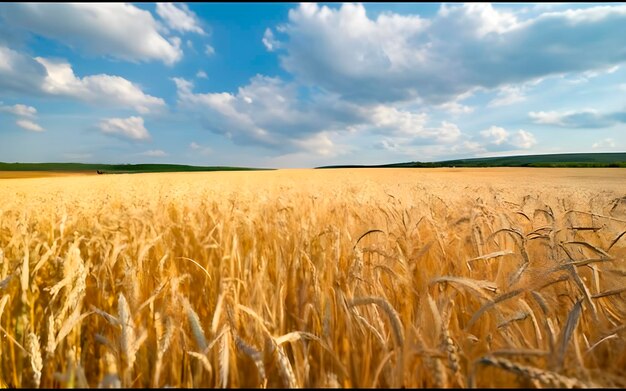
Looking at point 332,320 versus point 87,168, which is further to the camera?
point 87,168

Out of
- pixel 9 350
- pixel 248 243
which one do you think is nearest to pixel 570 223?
pixel 248 243

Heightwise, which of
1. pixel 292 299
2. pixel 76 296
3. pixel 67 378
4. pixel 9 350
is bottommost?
pixel 9 350

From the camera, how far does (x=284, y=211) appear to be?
3.60 meters

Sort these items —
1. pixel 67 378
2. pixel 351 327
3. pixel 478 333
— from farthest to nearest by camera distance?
pixel 478 333 < pixel 351 327 < pixel 67 378

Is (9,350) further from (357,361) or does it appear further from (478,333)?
(478,333)

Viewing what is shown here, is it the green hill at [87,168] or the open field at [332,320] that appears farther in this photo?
the green hill at [87,168]

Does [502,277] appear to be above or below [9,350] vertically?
above

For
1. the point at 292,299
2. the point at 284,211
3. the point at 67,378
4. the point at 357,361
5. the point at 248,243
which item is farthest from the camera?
the point at 284,211

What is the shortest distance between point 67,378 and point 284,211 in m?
2.91

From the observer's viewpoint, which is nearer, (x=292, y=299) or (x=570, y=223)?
(x=292, y=299)

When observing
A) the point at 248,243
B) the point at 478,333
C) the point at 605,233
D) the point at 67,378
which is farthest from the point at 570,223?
the point at 67,378

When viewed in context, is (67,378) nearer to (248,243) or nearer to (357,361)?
(357,361)

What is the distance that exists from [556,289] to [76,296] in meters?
2.22

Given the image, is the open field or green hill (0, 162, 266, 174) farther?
green hill (0, 162, 266, 174)
